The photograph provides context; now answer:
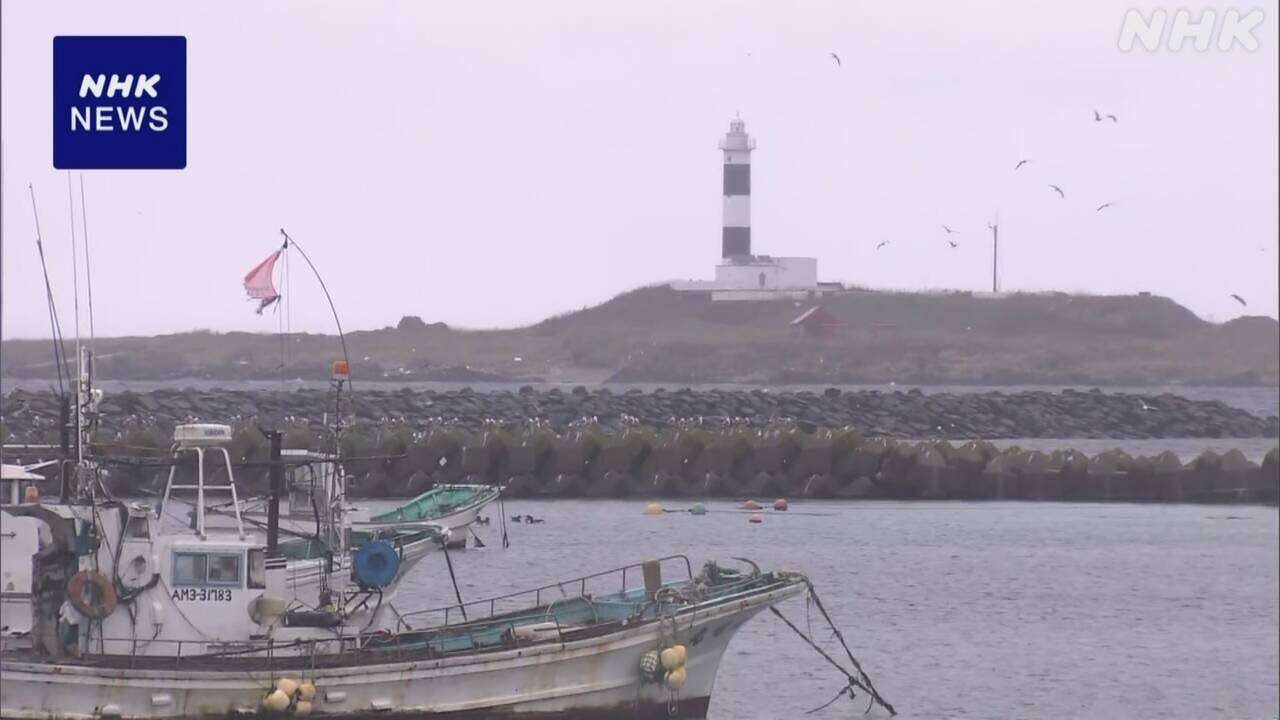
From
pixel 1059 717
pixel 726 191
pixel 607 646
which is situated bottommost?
pixel 1059 717

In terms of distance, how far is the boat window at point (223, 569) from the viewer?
1862 cm

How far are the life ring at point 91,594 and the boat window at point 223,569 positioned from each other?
953 millimetres

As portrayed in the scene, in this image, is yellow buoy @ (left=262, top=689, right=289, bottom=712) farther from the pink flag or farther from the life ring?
the pink flag

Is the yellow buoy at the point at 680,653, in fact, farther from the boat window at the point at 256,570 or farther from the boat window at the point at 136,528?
the boat window at the point at 136,528

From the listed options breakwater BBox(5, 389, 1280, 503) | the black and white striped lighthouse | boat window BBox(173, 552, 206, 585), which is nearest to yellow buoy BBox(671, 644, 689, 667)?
boat window BBox(173, 552, 206, 585)

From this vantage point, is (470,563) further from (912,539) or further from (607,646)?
(607,646)

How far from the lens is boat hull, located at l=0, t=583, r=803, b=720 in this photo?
18.1m

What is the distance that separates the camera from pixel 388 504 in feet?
141

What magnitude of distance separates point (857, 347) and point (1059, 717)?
341 feet

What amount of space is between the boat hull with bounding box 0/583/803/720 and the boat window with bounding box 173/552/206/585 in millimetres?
939

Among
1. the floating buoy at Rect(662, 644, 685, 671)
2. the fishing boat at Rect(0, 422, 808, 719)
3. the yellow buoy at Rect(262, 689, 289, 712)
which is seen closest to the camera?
the yellow buoy at Rect(262, 689, 289, 712)

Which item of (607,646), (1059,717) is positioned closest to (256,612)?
(607,646)

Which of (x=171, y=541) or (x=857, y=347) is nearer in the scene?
(x=171, y=541)

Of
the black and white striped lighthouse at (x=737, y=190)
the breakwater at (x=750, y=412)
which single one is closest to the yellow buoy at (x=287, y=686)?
the breakwater at (x=750, y=412)
